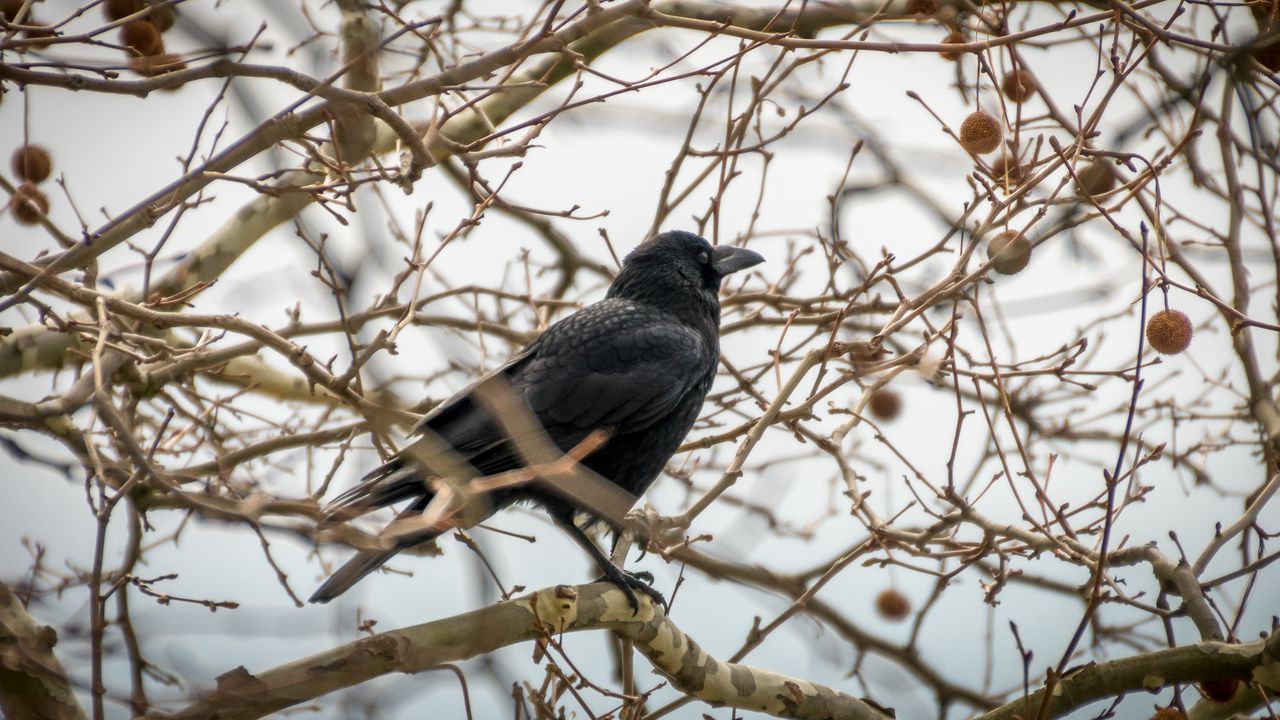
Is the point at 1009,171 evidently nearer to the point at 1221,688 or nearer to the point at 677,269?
the point at 1221,688

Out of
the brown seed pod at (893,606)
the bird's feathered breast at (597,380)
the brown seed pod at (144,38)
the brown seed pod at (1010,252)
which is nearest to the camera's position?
the brown seed pod at (1010,252)

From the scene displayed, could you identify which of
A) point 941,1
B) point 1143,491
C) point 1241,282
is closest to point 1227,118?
point 1241,282

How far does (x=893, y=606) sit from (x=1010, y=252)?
2134mm

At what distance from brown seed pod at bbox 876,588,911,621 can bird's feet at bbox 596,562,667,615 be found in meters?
1.25

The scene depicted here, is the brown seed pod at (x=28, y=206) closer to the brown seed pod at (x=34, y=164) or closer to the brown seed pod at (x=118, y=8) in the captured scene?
the brown seed pod at (x=34, y=164)

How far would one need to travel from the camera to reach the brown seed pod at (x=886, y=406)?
501 centimetres

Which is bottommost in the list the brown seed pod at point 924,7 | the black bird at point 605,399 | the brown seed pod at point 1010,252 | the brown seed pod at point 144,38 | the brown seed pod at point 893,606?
the brown seed pod at point 893,606

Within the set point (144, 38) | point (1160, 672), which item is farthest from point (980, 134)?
point (144, 38)

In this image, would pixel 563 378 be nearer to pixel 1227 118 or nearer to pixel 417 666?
pixel 417 666

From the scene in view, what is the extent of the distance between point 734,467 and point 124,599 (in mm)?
1827

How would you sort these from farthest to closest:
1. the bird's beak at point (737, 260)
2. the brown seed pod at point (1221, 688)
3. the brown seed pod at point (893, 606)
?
1. the bird's beak at point (737, 260)
2. the brown seed pod at point (893, 606)
3. the brown seed pod at point (1221, 688)

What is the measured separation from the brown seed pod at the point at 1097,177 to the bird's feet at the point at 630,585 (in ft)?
7.40

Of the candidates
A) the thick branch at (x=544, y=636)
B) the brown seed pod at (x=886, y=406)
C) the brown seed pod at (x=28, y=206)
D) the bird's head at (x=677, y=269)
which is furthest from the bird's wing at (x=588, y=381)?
the brown seed pod at (x=28, y=206)

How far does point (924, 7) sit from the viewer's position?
4.00 meters
